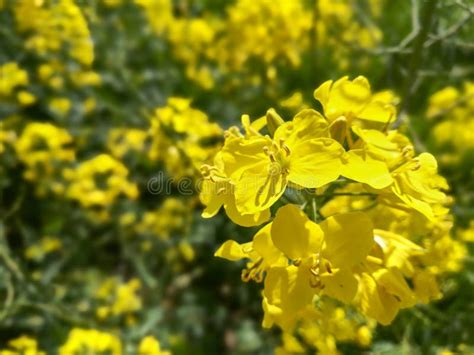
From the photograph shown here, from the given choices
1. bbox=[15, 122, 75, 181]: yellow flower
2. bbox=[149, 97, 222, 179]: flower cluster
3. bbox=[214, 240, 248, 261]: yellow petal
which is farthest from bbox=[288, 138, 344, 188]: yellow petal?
bbox=[15, 122, 75, 181]: yellow flower

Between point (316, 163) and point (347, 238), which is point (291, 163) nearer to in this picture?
point (316, 163)

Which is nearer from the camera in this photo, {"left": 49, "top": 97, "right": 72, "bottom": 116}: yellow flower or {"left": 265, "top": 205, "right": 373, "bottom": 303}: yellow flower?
{"left": 265, "top": 205, "right": 373, "bottom": 303}: yellow flower

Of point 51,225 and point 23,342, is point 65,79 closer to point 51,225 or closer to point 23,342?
point 51,225

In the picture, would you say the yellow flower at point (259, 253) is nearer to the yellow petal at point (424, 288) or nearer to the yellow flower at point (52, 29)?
the yellow petal at point (424, 288)

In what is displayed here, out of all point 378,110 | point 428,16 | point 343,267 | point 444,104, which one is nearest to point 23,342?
point 343,267

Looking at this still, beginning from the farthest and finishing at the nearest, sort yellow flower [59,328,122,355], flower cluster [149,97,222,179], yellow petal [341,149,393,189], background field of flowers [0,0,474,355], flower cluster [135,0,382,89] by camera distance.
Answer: flower cluster [135,0,382,89] → background field of flowers [0,0,474,355] → flower cluster [149,97,222,179] → yellow flower [59,328,122,355] → yellow petal [341,149,393,189]

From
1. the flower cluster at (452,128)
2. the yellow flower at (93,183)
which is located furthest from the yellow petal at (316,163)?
the flower cluster at (452,128)

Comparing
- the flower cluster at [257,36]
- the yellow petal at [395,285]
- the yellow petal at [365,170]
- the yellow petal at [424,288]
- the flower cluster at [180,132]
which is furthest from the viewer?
the flower cluster at [257,36]

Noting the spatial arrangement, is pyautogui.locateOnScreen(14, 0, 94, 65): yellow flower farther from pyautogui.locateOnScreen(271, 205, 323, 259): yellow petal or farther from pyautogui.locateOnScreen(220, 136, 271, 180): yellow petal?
pyautogui.locateOnScreen(271, 205, 323, 259): yellow petal
